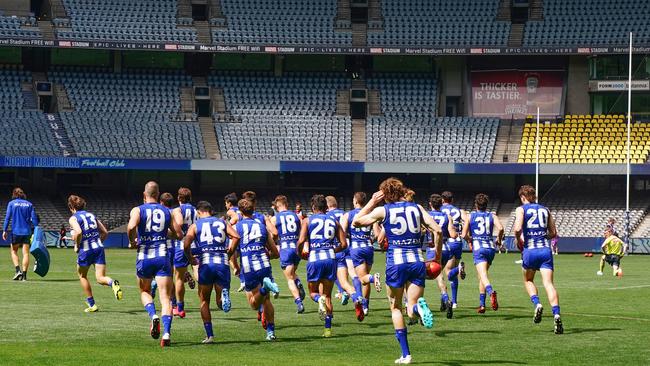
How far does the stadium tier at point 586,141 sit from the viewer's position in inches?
2361

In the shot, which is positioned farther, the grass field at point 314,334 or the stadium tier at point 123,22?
the stadium tier at point 123,22

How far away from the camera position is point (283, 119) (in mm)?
63438

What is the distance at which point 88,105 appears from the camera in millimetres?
62938

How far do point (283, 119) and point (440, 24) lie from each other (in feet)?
37.8

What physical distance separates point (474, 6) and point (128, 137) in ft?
75.3

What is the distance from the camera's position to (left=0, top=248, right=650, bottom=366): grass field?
1455 cm

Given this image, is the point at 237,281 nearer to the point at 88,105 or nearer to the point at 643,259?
the point at 643,259

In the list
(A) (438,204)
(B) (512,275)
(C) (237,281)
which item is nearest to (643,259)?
(B) (512,275)

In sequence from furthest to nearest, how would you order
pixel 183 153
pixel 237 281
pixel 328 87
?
pixel 328 87, pixel 183 153, pixel 237 281

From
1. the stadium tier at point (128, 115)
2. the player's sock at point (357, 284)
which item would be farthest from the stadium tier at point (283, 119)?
the player's sock at point (357, 284)

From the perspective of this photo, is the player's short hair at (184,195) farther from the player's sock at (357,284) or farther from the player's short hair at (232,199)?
the player's sock at (357,284)

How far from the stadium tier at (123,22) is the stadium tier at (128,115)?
2868 mm

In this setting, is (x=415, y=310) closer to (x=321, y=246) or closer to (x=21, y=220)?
(x=321, y=246)

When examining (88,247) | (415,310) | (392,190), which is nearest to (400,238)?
(392,190)
